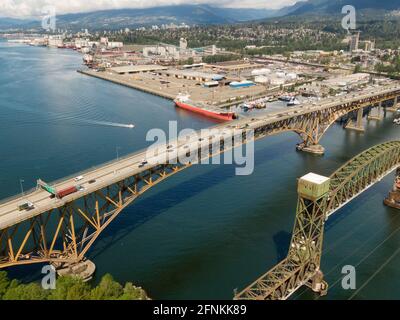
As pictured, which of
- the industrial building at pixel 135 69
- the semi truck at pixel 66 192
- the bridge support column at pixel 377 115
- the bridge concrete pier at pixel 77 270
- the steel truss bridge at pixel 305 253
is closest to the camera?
the steel truss bridge at pixel 305 253

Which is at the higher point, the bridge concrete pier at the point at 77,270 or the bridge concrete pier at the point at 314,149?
the bridge concrete pier at the point at 314,149

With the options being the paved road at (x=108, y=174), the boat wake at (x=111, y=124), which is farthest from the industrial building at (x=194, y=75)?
the paved road at (x=108, y=174)

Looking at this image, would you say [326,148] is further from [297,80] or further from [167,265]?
[297,80]

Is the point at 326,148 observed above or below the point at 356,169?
below

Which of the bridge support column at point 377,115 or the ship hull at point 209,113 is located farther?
the bridge support column at point 377,115

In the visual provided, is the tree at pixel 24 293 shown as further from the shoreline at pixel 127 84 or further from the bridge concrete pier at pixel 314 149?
the shoreline at pixel 127 84

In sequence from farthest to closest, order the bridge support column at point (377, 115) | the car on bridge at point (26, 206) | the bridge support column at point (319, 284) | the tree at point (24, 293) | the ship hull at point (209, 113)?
the bridge support column at point (377, 115), the ship hull at point (209, 113), the bridge support column at point (319, 284), the car on bridge at point (26, 206), the tree at point (24, 293)
